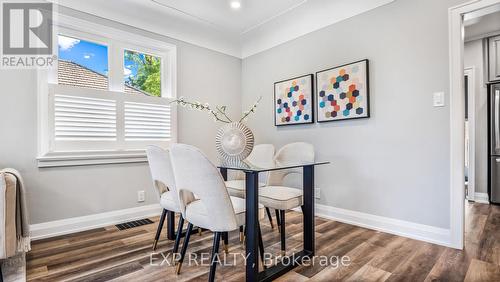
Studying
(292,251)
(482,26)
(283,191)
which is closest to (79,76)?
(283,191)

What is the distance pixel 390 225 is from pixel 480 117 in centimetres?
259

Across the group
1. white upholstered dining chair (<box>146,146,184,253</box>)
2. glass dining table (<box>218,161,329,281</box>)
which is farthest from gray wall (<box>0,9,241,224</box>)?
glass dining table (<box>218,161,329,281</box>)

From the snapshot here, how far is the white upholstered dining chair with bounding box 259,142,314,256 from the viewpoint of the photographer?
196 centimetres

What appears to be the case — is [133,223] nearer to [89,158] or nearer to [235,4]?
[89,158]

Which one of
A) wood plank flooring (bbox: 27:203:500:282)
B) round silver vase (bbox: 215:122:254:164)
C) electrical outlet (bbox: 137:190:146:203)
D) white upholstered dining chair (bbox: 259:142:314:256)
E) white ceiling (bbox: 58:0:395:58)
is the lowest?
wood plank flooring (bbox: 27:203:500:282)

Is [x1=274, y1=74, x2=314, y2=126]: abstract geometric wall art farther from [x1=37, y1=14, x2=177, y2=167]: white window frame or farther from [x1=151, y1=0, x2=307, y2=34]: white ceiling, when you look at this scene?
[x1=37, y1=14, x2=177, y2=167]: white window frame

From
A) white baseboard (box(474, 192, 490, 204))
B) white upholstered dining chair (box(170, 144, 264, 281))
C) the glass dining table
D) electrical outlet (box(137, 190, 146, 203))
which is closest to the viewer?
white upholstered dining chair (box(170, 144, 264, 281))

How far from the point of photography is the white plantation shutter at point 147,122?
299 cm

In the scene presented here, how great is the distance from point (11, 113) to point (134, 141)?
1101 millimetres

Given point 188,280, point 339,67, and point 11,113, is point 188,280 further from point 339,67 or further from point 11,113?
point 339,67

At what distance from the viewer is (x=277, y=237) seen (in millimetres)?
2439

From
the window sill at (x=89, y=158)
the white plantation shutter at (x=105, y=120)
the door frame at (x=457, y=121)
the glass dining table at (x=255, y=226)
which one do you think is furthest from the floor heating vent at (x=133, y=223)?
the door frame at (x=457, y=121)

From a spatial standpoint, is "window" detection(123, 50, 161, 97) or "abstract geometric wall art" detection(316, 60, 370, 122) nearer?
"abstract geometric wall art" detection(316, 60, 370, 122)

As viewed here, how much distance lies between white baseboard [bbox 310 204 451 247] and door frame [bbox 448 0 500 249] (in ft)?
0.31
